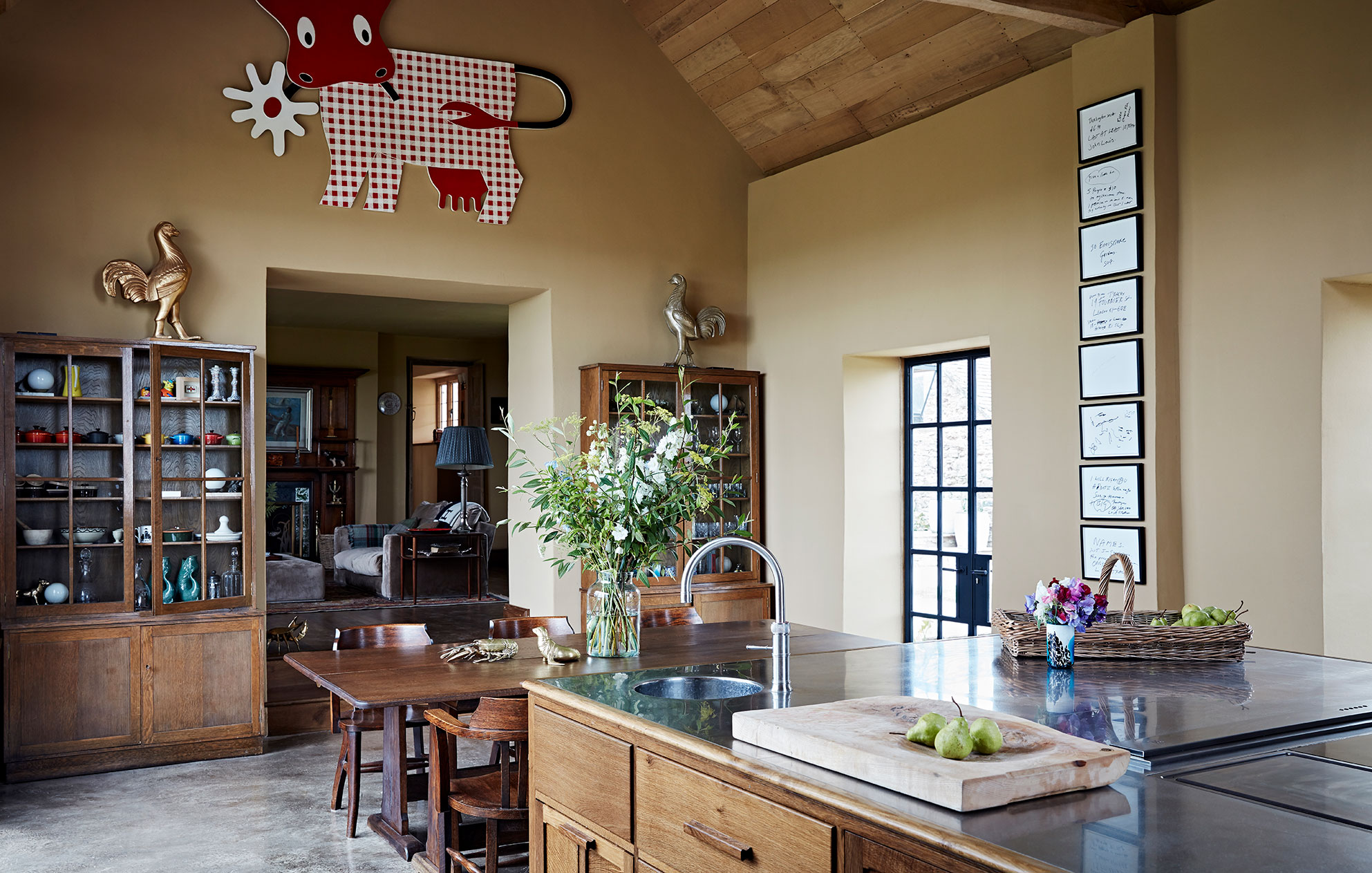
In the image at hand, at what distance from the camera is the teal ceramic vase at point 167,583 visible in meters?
5.52

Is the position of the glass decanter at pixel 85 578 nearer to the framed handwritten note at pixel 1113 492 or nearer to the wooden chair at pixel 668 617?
the wooden chair at pixel 668 617

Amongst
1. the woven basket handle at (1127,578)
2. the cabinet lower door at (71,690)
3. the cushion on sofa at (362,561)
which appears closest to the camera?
the woven basket handle at (1127,578)

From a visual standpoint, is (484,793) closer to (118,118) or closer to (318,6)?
(118,118)

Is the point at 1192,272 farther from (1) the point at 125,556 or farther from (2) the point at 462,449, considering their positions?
(2) the point at 462,449

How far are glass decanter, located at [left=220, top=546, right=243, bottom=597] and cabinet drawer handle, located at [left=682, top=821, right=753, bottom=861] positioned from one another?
174 inches

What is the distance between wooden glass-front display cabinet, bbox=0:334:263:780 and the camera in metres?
5.23

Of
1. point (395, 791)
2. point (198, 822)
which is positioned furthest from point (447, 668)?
point (198, 822)

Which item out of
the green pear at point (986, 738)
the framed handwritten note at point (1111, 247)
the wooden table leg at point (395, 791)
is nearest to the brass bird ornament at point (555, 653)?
the wooden table leg at point (395, 791)

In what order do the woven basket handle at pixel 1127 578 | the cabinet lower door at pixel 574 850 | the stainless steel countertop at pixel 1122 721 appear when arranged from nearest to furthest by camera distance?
1. the stainless steel countertop at pixel 1122 721
2. the cabinet lower door at pixel 574 850
3. the woven basket handle at pixel 1127 578

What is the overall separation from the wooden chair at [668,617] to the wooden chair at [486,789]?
113cm

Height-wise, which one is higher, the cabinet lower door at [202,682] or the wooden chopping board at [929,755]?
the wooden chopping board at [929,755]

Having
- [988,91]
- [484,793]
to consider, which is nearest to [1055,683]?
[484,793]

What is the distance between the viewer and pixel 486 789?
3.64 m

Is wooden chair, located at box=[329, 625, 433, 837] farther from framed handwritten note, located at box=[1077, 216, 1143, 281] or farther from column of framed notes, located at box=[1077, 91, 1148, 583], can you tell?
framed handwritten note, located at box=[1077, 216, 1143, 281]
